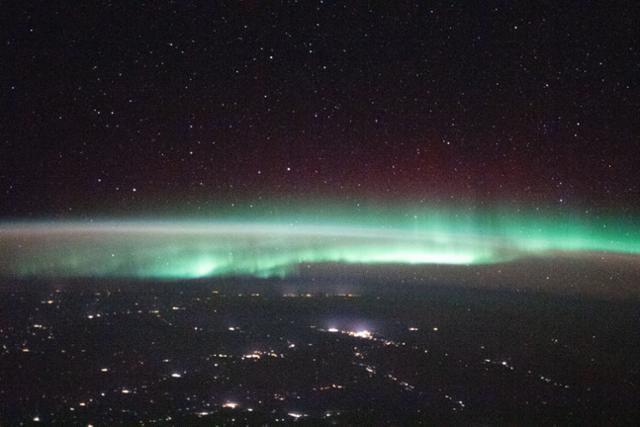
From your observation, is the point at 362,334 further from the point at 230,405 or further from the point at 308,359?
the point at 230,405

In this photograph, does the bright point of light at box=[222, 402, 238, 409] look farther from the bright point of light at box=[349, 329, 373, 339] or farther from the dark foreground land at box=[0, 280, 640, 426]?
the bright point of light at box=[349, 329, 373, 339]

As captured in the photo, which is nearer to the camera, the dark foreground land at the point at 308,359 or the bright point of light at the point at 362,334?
the dark foreground land at the point at 308,359

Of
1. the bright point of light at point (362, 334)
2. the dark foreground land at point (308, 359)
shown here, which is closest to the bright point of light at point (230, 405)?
the dark foreground land at point (308, 359)

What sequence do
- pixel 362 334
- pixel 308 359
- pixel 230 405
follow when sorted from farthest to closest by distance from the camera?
pixel 362 334 < pixel 308 359 < pixel 230 405

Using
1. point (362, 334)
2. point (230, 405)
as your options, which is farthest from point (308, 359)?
point (230, 405)

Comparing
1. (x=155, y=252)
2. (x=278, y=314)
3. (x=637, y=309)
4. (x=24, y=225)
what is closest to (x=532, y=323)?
(x=637, y=309)

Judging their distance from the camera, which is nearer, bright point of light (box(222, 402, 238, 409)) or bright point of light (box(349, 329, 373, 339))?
bright point of light (box(222, 402, 238, 409))

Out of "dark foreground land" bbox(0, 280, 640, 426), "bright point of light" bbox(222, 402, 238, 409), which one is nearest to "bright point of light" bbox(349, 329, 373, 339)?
"dark foreground land" bbox(0, 280, 640, 426)

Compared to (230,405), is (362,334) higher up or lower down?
higher up

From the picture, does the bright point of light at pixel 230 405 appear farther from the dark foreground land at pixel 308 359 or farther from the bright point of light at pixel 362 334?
Result: the bright point of light at pixel 362 334
